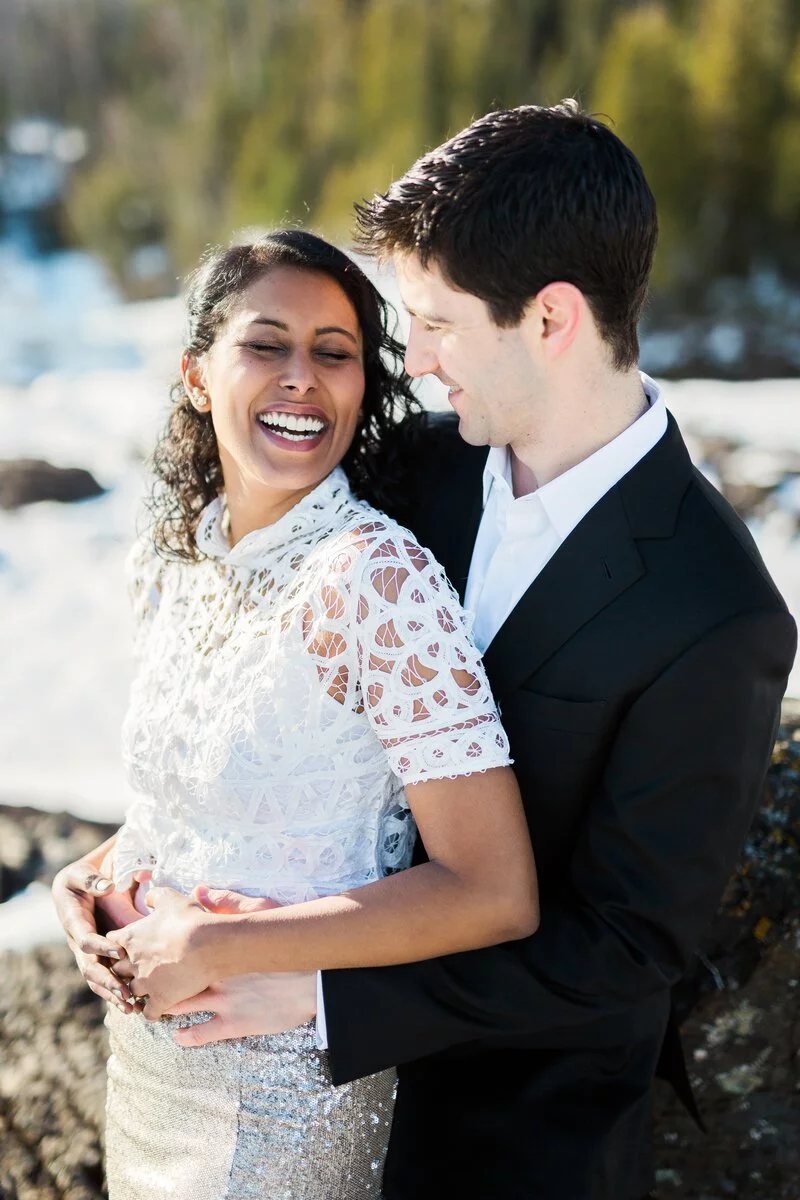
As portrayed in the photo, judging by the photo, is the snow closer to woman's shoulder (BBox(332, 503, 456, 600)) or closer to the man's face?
woman's shoulder (BBox(332, 503, 456, 600))

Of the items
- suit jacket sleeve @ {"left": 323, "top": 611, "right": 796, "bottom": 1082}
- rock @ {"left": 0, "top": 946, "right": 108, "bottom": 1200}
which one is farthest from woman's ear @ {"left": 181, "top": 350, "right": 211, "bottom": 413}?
rock @ {"left": 0, "top": 946, "right": 108, "bottom": 1200}

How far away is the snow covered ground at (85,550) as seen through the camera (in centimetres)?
411

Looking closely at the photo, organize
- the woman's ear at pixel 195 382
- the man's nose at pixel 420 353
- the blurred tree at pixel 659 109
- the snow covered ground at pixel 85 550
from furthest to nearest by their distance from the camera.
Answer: the blurred tree at pixel 659 109, the snow covered ground at pixel 85 550, the woman's ear at pixel 195 382, the man's nose at pixel 420 353

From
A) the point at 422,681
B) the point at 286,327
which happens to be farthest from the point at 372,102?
the point at 422,681

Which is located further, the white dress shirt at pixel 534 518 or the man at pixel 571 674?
the white dress shirt at pixel 534 518

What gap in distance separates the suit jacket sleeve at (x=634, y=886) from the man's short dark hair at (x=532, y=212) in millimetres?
518

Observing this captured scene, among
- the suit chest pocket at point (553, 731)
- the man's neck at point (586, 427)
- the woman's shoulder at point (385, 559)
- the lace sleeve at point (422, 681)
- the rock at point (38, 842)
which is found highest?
the man's neck at point (586, 427)

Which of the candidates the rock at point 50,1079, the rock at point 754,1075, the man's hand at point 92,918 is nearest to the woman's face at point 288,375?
the man's hand at point 92,918

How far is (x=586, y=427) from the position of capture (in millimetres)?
1688

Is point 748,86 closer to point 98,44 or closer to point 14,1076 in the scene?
point 14,1076

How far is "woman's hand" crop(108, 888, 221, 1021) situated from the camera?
1.53 m

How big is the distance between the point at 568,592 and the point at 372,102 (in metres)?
7.41

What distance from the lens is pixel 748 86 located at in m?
6.00

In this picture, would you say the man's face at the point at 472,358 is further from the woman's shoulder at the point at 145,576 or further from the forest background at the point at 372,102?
the forest background at the point at 372,102
